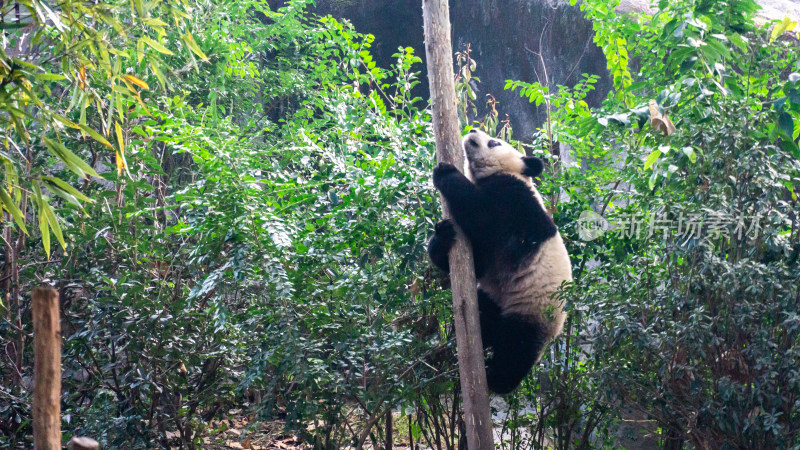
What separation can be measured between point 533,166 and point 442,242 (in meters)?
0.93

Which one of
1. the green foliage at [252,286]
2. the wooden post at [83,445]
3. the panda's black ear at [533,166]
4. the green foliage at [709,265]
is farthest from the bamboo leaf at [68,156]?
the panda's black ear at [533,166]

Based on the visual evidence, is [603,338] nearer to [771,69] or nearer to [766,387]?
[766,387]

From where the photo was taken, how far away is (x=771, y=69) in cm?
330

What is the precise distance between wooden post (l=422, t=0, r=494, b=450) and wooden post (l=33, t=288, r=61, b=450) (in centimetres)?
186

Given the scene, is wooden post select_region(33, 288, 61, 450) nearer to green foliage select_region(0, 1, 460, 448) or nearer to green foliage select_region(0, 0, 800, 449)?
green foliage select_region(0, 0, 800, 449)

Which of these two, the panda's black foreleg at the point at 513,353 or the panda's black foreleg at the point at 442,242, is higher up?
the panda's black foreleg at the point at 442,242

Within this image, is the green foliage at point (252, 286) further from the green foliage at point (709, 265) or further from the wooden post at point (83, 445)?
the wooden post at point (83, 445)

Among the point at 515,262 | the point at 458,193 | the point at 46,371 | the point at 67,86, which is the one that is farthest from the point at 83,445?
the point at 67,86

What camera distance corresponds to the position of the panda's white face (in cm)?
389

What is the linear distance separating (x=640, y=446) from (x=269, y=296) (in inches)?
131

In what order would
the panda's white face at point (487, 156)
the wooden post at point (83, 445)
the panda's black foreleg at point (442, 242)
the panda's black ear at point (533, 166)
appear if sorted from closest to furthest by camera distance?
1. the wooden post at point (83, 445)
2. the panda's black foreleg at point (442, 242)
3. the panda's black ear at point (533, 166)
4. the panda's white face at point (487, 156)

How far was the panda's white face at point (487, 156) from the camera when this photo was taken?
389 cm

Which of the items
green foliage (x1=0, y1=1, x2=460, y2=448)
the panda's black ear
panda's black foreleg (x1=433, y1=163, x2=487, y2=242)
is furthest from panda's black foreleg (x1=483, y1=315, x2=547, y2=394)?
the panda's black ear

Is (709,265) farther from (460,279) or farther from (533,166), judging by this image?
(533,166)
